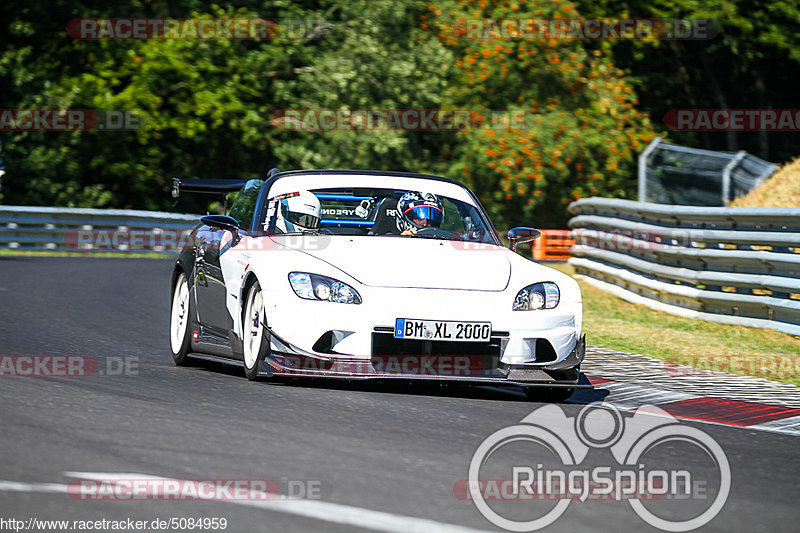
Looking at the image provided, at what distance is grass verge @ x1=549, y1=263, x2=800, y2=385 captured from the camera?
10.5 m

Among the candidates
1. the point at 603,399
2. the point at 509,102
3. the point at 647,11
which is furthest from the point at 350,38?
the point at 603,399

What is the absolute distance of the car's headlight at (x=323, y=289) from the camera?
25.8ft

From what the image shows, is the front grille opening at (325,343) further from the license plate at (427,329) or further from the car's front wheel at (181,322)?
the car's front wheel at (181,322)

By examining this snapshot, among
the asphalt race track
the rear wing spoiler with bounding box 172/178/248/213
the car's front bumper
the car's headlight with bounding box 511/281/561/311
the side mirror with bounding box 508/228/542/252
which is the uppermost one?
the rear wing spoiler with bounding box 172/178/248/213

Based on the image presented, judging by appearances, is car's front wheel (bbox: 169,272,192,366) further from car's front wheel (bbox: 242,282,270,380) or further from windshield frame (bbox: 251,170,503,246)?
car's front wheel (bbox: 242,282,270,380)

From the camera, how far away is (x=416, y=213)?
30.3 ft

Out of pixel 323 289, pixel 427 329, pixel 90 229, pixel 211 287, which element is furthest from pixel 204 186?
pixel 90 229

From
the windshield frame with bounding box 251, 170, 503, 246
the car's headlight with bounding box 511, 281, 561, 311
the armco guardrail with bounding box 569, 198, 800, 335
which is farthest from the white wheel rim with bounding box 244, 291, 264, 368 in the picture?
the armco guardrail with bounding box 569, 198, 800, 335

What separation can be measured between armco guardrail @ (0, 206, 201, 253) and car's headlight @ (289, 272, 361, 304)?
61.7 feet

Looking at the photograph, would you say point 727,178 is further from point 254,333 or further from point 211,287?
point 254,333

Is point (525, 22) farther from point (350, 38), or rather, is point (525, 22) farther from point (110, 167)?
point (110, 167)

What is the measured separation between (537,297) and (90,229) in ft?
68.1

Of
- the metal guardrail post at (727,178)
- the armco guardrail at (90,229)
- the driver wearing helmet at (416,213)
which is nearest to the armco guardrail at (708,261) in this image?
the metal guardrail post at (727,178)

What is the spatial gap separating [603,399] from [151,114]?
23.5 meters
